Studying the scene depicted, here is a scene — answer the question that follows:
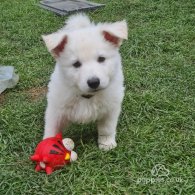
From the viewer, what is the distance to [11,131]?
450cm

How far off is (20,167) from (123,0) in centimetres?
641

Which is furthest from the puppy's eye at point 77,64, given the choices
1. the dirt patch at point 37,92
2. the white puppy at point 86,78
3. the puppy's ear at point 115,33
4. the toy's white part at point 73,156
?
the dirt patch at point 37,92

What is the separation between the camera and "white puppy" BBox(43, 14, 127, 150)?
3.52 metres

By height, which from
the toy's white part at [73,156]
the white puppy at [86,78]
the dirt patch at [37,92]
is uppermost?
the white puppy at [86,78]

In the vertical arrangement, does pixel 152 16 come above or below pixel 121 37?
below

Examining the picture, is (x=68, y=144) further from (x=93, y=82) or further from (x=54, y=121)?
(x=93, y=82)

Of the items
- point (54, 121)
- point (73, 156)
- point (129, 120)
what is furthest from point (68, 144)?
point (129, 120)

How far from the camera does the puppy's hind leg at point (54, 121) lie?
13.2ft

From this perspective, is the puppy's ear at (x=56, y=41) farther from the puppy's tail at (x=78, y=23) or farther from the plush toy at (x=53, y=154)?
the plush toy at (x=53, y=154)

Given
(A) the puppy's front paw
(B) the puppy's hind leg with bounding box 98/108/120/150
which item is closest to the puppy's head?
(B) the puppy's hind leg with bounding box 98/108/120/150

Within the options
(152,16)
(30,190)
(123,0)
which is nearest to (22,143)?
(30,190)

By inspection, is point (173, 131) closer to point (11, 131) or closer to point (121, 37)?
point (121, 37)

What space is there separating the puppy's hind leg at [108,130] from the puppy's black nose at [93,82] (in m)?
0.69

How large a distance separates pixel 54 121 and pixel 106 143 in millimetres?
512
